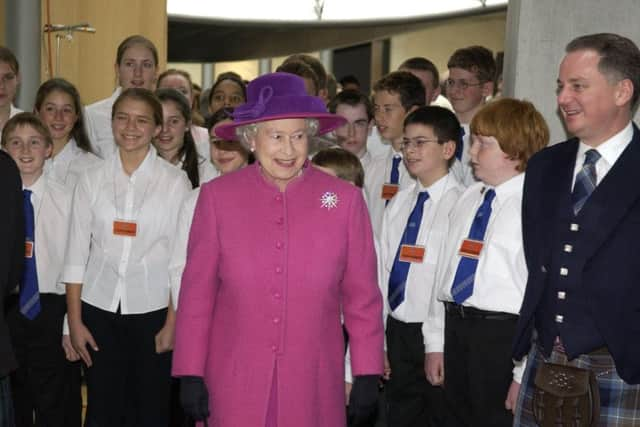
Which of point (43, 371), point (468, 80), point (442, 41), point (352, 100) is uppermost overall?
point (442, 41)

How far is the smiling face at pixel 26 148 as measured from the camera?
4.23m

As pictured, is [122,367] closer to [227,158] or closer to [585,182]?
[227,158]

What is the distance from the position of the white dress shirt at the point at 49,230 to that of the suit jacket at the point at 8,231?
1180 mm

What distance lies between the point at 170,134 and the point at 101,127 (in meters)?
0.78

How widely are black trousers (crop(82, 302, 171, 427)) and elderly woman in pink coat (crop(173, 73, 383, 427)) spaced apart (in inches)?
47.1

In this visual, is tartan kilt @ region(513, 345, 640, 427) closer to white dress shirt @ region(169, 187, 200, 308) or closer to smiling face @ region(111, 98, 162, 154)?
white dress shirt @ region(169, 187, 200, 308)

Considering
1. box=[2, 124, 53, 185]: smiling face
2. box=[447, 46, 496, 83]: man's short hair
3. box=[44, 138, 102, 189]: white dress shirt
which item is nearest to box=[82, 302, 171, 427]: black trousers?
box=[2, 124, 53, 185]: smiling face

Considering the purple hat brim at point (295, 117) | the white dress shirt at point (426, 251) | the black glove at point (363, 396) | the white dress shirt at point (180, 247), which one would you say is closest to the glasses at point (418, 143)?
the white dress shirt at point (426, 251)

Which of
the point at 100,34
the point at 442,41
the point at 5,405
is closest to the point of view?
the point at 5,405

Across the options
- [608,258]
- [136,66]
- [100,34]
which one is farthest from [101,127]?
[608,258]

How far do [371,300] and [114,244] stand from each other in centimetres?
154

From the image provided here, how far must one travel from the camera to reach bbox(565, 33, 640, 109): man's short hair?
2.76m

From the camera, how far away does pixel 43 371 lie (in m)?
4.21

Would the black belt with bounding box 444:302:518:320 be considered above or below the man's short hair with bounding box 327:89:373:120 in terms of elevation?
below
